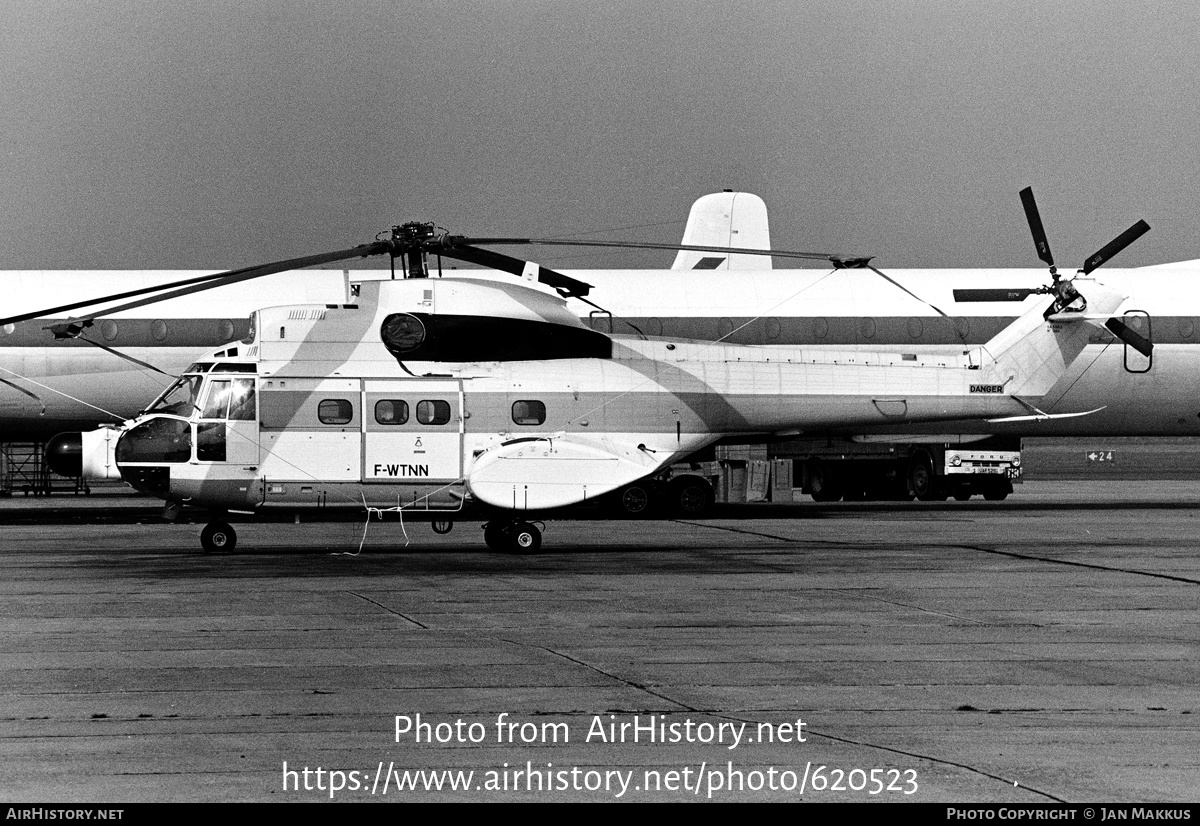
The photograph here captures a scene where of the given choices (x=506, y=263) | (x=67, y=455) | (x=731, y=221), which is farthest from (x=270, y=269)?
(x=731, y=221)

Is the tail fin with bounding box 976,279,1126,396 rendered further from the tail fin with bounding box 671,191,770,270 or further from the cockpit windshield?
the tail fin with bounding box 671,191,770,270

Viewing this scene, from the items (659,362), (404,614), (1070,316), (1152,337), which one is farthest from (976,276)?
(404,614)

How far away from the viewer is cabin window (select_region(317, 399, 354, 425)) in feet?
68.1

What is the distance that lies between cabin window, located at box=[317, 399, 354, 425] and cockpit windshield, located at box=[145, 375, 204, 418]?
6.07 ft

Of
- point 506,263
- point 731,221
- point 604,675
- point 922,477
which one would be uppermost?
point 731,221

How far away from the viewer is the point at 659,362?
22.0 meters

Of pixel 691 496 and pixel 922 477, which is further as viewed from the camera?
pixel 922 477

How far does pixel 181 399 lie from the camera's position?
68.7 ft

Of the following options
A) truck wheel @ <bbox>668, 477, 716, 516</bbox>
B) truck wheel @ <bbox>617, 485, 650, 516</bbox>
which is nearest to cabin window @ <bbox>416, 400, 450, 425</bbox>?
truck wheel @ <bbox>617, 485, 650, 516</bbox>

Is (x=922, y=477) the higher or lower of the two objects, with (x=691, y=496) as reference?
higher

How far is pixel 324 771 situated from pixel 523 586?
30.0 feet

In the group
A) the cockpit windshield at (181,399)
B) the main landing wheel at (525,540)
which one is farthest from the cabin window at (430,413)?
the cockpit windshield at (181,399)

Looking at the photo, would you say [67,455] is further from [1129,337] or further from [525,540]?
[1129,337]

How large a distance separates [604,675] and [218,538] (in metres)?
12.0
